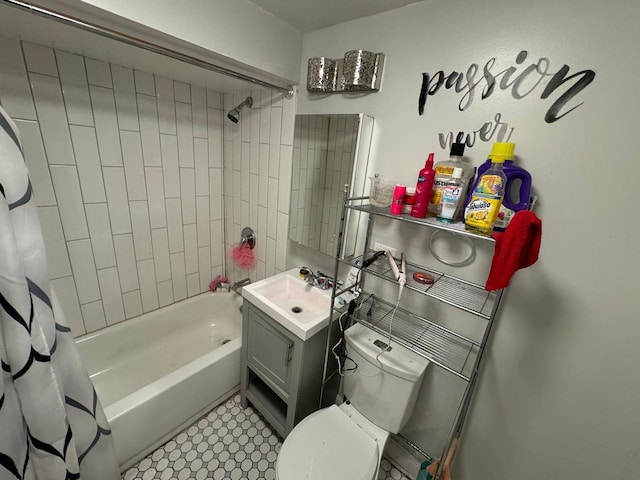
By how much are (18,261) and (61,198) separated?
3.00 feet

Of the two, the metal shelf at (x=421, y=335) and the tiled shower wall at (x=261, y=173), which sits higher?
the tiled shower wall at (x=261, y=173)

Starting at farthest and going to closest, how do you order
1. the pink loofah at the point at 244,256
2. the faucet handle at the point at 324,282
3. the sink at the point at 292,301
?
the pink loofah at the point at 244,256, the faucet handle at the point at 324,282, the sink at the point at 292,301

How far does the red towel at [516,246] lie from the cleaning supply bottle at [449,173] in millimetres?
222

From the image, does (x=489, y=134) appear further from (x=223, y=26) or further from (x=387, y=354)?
(x=223, y=26)

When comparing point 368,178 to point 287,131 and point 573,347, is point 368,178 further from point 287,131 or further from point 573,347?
point 573,347

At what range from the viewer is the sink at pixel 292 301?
3.85 ft

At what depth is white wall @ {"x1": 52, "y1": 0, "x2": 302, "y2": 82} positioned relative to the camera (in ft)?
2.86

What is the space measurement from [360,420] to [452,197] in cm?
101

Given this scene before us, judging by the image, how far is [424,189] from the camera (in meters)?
0.87

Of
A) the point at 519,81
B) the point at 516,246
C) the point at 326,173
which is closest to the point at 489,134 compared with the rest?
the point at 519,81

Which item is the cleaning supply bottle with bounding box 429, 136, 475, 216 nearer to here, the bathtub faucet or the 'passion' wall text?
the 'passion' wall text

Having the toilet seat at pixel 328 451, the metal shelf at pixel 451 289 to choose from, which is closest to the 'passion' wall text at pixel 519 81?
the metal shelf at pixel 451 289

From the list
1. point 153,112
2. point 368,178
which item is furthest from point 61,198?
point 368,178

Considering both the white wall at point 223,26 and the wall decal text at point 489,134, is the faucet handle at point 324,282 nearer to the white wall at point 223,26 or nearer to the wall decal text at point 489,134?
the wall decal text at point 489,134
